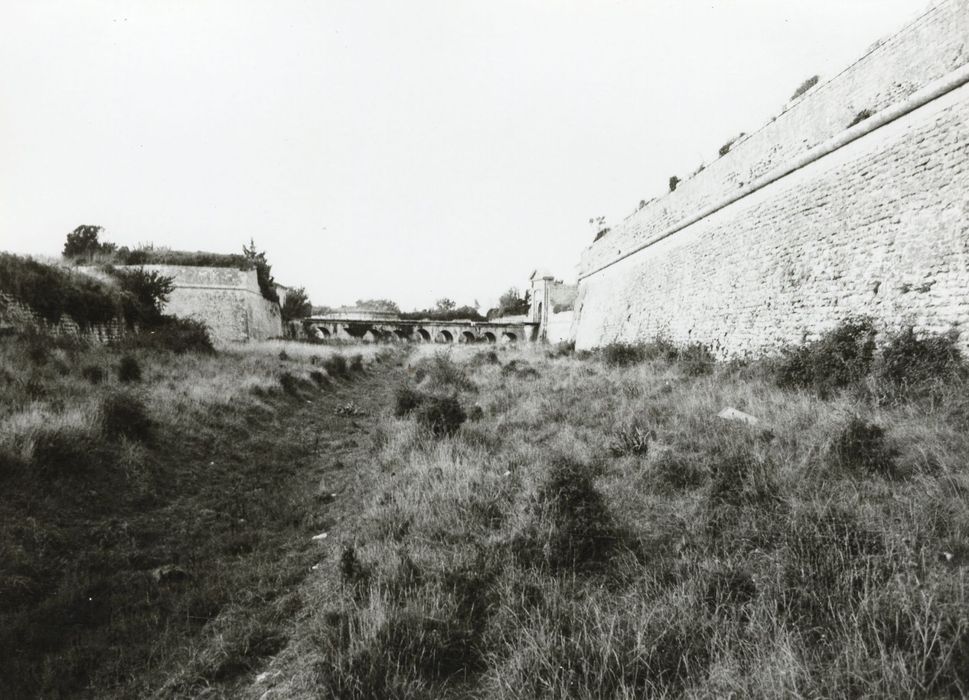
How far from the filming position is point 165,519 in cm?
483

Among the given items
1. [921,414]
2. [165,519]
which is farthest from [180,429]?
[921,414]

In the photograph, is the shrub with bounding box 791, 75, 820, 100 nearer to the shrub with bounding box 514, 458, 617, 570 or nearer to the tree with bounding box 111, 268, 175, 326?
the shrub with bounding box 514, 458, 617, 570

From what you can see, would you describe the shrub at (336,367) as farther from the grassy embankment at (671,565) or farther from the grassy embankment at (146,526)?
the grassy embankment at (671,565)

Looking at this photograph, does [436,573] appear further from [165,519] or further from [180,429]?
[180,429]

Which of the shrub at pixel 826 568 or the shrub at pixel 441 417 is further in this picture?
the shrub at pixel 441 417

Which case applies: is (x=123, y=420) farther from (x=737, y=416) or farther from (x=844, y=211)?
(x=844, y=211)

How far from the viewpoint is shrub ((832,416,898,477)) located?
13.6 ft

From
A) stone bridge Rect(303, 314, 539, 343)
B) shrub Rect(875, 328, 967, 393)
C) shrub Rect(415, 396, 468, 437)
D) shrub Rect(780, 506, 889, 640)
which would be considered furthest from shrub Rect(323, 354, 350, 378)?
stone bridge Rect(303, 314, 539, 343)

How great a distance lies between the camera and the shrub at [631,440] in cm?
561

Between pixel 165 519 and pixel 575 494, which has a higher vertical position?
pixel 575 494

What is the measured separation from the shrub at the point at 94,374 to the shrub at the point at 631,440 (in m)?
9.04

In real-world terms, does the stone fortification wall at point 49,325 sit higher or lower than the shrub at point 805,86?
lower

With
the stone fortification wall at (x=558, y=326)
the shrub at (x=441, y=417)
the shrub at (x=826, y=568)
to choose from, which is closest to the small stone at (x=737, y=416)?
the shrub at (x=826, y=568)

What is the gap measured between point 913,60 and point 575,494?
9.55 m
